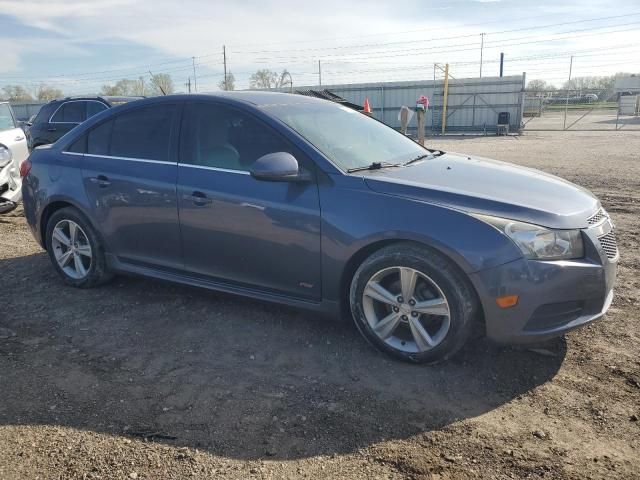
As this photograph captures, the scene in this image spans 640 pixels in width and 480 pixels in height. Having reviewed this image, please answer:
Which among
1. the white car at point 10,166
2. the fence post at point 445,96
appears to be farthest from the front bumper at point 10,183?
the fence post at point 445,96

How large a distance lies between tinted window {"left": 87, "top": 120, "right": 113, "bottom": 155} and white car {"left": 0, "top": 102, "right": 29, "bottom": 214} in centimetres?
343

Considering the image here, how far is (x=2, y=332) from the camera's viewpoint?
13.2 ft

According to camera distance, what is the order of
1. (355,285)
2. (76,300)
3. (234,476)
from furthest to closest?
(76,300)
(355,285)
(234,476)

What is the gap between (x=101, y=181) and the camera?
14.8ft

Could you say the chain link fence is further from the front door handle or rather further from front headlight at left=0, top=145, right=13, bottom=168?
the front door handle

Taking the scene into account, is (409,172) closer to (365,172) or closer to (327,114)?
(365,172)

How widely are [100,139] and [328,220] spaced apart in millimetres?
2449

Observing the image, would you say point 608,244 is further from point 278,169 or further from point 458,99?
point 458,99

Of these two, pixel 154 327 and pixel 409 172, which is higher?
pixel 409 172

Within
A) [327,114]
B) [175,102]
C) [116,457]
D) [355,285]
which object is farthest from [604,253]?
[175,102]

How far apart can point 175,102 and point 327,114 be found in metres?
1.23

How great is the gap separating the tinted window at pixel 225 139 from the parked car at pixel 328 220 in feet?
0.03

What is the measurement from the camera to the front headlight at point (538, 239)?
299cm

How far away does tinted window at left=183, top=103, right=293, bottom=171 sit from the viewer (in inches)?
151
